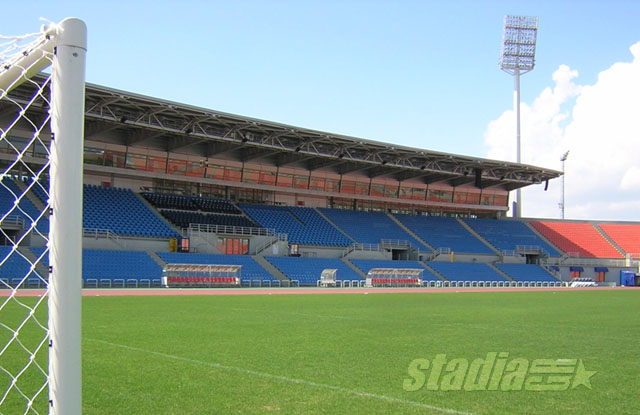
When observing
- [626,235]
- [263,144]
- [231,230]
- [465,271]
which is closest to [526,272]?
[465,271]

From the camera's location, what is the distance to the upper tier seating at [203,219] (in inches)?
1630

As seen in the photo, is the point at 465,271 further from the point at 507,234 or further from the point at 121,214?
the point at 121,214

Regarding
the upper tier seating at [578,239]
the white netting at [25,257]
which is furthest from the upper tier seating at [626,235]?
the white netting at [25,257]

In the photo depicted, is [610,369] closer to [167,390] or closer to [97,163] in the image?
[167,390]

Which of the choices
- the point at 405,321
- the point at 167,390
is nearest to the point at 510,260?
the point at 405,321

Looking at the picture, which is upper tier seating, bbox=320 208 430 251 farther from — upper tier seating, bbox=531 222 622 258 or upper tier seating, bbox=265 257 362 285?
upper tier seating, bbox=531 222 622 258

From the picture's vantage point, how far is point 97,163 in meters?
40.7

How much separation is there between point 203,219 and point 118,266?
1082 cm

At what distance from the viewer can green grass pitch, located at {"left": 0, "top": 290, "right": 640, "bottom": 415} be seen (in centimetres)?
556

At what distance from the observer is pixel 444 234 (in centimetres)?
5569

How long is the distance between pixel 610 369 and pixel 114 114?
1354 inches

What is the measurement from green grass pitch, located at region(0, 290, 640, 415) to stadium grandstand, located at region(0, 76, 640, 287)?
20173 millimetres

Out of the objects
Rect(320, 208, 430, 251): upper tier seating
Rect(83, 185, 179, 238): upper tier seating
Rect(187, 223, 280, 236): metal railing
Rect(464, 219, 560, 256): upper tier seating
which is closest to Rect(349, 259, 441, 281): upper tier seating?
Rect(320, 208, 430, 251): upper tier seating

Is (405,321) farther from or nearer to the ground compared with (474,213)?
nearer to the ground
